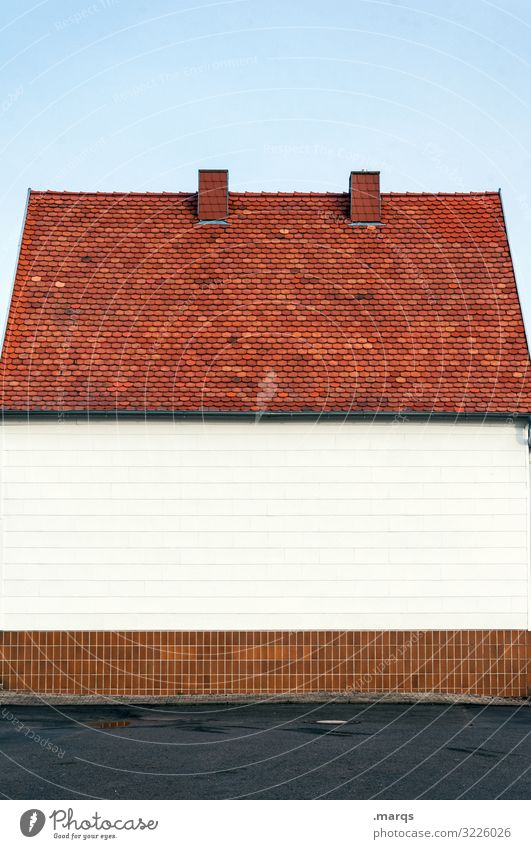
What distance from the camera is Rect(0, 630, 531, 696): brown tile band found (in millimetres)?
17250

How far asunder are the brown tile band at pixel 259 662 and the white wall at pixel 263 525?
0.24 m

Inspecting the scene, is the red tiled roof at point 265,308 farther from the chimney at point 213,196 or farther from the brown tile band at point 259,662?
the brown tile band at point 259,662

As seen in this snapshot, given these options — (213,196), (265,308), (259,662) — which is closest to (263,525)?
(259,662)

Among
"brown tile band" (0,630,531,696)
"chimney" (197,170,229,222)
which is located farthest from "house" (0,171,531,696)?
"chimney" (197,170,229,222)

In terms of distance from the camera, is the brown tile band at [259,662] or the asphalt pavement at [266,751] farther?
the brown tile band at [259,662]

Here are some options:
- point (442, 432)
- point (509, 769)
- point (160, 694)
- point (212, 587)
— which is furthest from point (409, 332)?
point (509, 769)

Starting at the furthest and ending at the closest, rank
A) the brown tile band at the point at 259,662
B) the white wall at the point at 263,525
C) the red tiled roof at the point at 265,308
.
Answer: the red tiled roof at the point at 265,308, the white wall at the point at 263,525, the brown tile band at the point at 259,662

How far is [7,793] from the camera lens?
29.7 feet

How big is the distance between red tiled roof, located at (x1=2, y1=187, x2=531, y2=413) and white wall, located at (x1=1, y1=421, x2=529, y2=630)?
0.62 meters

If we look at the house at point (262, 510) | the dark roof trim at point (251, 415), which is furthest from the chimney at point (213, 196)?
the dark roof trim at point (251, 415)

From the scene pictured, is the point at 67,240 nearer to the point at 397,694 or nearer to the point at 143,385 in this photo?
the point at 143,385

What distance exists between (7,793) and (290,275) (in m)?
12.7

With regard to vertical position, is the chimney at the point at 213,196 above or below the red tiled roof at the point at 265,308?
above

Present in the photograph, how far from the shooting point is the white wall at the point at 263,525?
17578mm
